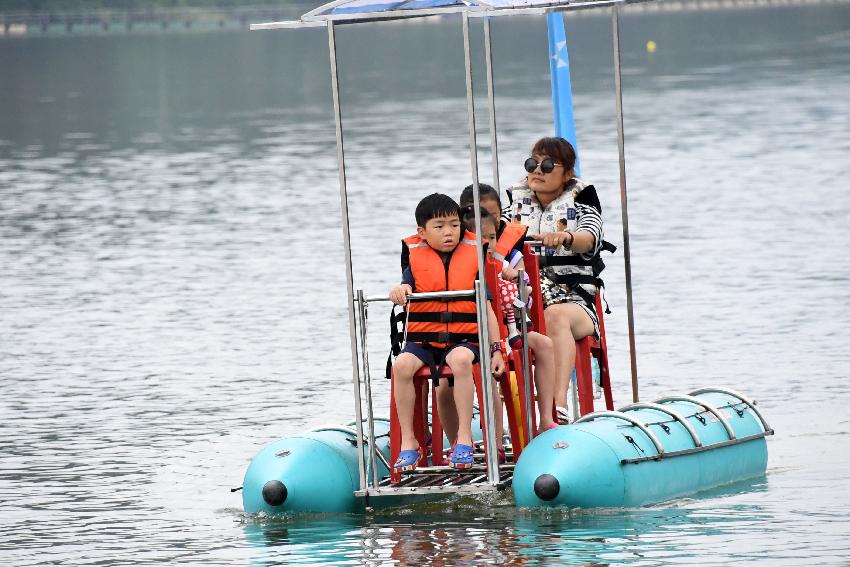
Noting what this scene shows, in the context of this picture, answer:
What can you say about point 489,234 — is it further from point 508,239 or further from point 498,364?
point 498,364

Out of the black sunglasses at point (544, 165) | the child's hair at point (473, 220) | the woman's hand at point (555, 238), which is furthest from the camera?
the black sunglasses at point (544, 165)

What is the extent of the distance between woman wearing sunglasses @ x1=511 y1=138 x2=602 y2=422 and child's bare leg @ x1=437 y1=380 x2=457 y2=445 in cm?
92

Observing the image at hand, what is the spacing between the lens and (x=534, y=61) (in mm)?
79500

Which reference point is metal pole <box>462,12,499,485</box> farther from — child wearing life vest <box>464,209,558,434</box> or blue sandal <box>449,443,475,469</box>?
child wearing life vest <box>464,209,558,434</box>

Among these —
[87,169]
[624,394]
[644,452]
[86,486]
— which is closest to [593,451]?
[644,452]

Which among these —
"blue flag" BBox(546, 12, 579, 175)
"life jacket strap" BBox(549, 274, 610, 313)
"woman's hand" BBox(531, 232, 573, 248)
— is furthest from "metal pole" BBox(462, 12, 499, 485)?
"blue flag" BBox(546, 12, 579, 175)

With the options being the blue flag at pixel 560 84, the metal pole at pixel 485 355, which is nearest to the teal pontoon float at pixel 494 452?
the metal pole at pixel 485 355

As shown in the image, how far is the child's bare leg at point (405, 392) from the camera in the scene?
1076cm

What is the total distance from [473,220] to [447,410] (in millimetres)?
1125

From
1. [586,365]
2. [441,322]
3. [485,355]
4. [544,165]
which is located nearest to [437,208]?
[441,322]

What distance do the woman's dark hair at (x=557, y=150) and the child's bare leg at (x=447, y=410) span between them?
1779 mm

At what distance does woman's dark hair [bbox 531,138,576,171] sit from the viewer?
11.9m

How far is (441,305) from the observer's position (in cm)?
1085

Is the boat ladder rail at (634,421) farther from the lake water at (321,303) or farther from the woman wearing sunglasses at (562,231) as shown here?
the woman wearing sunglasses at (562,231)
